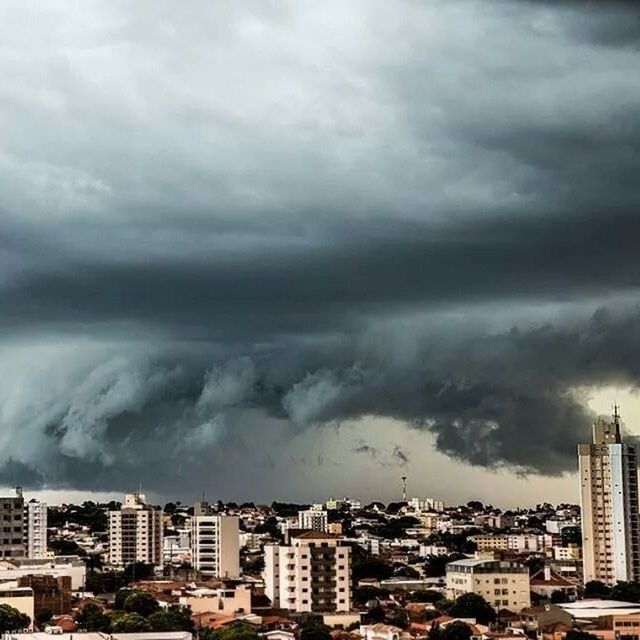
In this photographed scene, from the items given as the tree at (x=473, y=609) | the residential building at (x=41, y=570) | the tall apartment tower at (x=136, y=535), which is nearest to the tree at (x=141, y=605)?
the residential building at (x=41, y=570)

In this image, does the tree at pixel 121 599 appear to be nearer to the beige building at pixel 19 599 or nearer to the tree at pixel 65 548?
the beige building at pixel 19 599

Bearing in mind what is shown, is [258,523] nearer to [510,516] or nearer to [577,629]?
[510,516]

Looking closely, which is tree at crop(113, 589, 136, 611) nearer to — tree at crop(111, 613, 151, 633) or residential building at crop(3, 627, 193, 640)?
tree at crop(111, 613, 151, 633)

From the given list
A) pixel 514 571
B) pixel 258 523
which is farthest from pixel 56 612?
pixel 258 523

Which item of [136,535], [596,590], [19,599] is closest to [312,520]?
[136,535]

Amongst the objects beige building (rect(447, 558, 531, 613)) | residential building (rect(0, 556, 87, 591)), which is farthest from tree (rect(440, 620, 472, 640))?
residential building (rect(0, 556, 87, 591))

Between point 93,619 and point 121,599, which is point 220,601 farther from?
point 93,619
